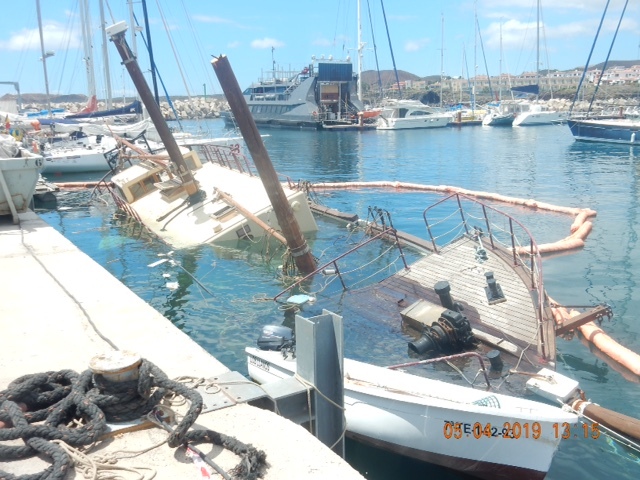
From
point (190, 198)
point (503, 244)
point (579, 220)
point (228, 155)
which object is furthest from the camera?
point (228, 155)

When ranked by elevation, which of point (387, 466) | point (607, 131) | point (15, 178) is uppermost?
point (15, 178)

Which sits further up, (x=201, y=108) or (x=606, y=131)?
(x=201, y=108)

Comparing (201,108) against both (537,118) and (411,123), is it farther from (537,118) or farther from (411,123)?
(537,118)

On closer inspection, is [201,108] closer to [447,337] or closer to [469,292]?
[469,292]

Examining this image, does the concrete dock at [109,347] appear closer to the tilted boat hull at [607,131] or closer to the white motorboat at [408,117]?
the tilted boat hull at [607,131]

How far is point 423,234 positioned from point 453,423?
45.3 ft

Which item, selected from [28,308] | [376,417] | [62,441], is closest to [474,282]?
[376,417]

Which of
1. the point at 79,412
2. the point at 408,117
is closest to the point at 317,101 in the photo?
the point at 408,117

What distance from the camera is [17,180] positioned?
14.0 meters

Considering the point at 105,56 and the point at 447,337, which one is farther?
the point at 105,56

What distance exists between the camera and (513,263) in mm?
12211

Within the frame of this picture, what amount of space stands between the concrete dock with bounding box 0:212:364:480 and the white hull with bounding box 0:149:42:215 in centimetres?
259

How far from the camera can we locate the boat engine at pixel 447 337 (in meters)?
9.10
